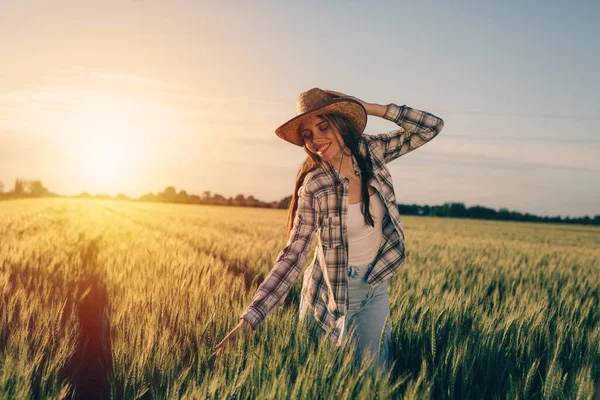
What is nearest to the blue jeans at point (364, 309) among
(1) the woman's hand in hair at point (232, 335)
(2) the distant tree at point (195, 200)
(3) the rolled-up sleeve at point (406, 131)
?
(1) the woman's hand in hair at point (232, 335)

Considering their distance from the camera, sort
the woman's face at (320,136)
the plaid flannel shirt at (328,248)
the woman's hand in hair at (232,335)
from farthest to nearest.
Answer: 1. the woman's face at (320,136)
2. the plaid flannel shirt at (328,248)
3. the woman's hand in hair at (232,335)

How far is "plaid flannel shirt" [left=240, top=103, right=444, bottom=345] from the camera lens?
223 centimetres

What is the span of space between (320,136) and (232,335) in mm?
1145

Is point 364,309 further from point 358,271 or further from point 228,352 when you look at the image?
point 228,352

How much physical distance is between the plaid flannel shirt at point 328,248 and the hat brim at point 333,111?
0.19 metres

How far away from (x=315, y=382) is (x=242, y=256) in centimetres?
412

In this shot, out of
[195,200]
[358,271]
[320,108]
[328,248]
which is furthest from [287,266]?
[195,200]

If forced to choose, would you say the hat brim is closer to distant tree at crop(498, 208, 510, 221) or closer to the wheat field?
the wheat field

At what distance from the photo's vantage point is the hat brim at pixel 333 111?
92.4 inches

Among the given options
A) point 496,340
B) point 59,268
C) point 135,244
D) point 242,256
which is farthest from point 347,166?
point 135,244

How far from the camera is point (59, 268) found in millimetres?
3830

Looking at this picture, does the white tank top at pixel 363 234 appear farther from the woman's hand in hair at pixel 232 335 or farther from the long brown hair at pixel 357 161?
the woman's hand in hair at pixel 232 335

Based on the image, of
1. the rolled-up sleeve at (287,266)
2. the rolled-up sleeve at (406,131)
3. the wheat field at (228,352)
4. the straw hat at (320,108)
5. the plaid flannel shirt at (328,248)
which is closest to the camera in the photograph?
the wheat field at (228,352)

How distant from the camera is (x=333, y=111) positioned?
2.43 meters
